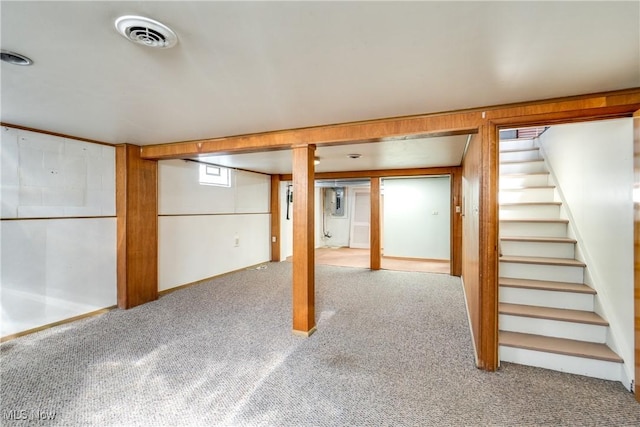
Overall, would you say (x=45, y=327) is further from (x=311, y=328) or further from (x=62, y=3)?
(x=62, y=3)

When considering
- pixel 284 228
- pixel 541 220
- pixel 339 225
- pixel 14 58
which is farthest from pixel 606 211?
pixel 339 225

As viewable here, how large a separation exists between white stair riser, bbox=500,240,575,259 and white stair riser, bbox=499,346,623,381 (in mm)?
1115

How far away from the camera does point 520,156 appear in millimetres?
3965

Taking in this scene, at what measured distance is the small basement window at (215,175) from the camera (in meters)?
4.95

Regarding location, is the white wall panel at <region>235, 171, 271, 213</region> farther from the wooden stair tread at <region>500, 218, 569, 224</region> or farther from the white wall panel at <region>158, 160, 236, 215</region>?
the wooden stair tread at <region>500, 218, 569, 224</region>

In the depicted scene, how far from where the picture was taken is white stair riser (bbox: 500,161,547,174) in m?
3.70

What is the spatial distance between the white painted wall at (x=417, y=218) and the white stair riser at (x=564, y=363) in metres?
4.63

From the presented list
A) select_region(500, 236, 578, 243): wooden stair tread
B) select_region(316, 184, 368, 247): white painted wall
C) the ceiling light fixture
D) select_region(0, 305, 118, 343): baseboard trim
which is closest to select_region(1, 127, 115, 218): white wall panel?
select_region(0, 305, 118, 343): baseboard trim

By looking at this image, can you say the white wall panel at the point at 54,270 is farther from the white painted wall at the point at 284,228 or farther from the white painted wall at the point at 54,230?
the white painted wall at the point at 284,228

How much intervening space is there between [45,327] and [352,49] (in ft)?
13.0

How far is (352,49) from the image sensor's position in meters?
1.38

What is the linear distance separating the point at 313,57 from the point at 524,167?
3.56 m

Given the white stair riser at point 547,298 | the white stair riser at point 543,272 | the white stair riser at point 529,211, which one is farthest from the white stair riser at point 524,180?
the white stair riser at point 547,298

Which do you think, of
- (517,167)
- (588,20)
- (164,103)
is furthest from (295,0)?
(517,167)
